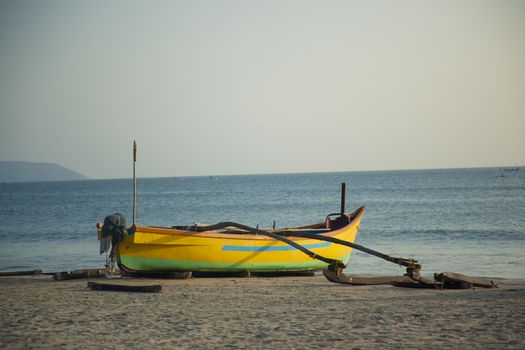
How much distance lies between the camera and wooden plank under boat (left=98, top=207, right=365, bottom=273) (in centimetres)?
1518

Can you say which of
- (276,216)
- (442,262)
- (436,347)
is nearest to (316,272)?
(442,262)

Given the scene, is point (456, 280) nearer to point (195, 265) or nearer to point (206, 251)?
point (206, 251)

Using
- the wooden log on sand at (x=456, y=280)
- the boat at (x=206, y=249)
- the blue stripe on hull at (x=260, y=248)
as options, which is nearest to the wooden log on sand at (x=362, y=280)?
the boat at (x=206, y=249)

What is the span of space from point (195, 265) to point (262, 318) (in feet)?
19.9

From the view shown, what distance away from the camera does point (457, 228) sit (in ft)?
Answer: 116

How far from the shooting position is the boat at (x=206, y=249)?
15.1 metres

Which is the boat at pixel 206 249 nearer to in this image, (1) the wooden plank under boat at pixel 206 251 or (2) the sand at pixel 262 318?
(1) the wooden plank under boat at pixel 206 251

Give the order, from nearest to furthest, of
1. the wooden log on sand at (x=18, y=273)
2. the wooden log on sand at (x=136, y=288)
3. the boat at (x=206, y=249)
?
the wooden log on sand at (x=136, y=288)
the boat at (x=206, y=249)
the wooden log on sand at (x=18, y=273)

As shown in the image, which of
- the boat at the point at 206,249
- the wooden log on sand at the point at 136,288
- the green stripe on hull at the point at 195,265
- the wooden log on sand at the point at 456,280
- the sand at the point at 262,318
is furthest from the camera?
A: the green stripe on hull at the point at 195,265

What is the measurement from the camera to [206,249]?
15.7 metres

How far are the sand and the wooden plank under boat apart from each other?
4.89ft

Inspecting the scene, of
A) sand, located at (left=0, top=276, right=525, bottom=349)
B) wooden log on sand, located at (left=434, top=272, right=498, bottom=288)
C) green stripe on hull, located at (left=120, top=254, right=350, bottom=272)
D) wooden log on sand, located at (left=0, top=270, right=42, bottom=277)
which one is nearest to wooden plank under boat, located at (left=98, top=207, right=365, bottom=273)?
→ green stripe on hull, located at (left=120, top=254, right=350, bottom=272)

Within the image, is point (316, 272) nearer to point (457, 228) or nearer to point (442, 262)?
point (442, 262)

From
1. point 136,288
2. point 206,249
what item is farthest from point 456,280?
point 136,288
